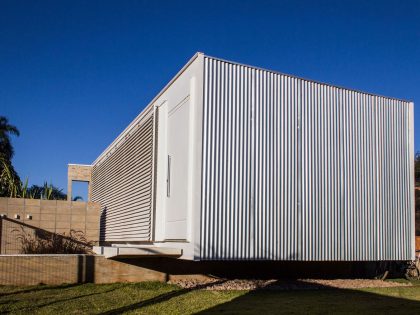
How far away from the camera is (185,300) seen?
10430 millimetres

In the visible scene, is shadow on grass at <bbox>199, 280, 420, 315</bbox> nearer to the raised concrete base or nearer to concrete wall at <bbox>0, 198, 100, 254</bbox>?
the raised concrete base

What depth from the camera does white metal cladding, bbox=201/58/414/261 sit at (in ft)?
40.2

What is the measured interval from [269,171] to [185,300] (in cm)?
Result: 395

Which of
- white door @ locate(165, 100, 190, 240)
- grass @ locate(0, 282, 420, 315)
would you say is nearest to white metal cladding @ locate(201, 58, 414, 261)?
white door @ locate(165, 100, 190, 240)

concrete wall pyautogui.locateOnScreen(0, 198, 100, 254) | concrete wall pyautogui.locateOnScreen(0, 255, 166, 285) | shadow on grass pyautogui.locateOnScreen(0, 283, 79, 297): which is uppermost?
concrete wall pyautogui.locateOnScreen(0, 198, 100, 254)

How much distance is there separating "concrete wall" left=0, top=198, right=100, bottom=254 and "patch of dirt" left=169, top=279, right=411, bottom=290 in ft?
21.5

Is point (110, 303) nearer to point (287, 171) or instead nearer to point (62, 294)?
point (62, 294)

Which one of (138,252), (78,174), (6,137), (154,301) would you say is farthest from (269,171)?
(6,137)

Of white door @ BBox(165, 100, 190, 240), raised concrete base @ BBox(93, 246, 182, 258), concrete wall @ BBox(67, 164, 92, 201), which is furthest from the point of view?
concrete wall @ BBox(67, 164, 92, 201)

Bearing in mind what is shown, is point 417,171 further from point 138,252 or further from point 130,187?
point 138,252

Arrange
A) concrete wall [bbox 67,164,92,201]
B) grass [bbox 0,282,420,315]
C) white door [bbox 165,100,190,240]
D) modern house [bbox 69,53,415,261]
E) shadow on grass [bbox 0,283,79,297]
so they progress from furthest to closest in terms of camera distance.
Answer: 1. concrete wall [bbox 67,164,92,201]
2. white door [bbox 165,100,190,240]
3. modern house [bbox 69,53,415,261]
4. shadow on grass [bbox 0,283,79,297]
5. grass [bbox 0,282,420,315]

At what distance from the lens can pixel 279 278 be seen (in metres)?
14.9


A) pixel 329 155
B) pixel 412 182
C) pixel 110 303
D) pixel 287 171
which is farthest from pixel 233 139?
pixel 412 182

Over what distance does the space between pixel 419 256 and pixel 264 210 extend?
6.95 m
